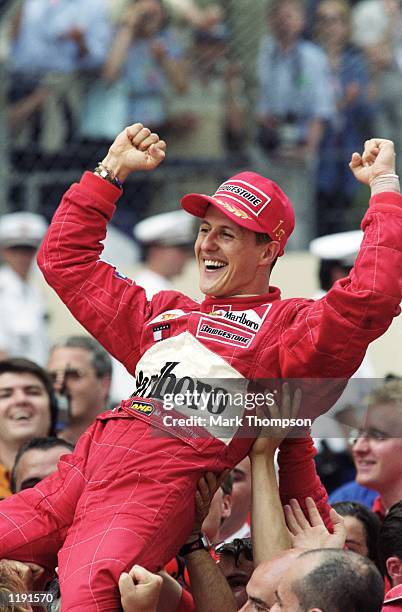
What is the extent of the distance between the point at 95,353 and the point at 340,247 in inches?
71.2

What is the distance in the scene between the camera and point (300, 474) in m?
3.79

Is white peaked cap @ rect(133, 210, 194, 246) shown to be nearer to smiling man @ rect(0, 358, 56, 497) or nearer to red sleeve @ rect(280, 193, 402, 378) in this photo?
smiling man @ rect(0, 358, 56, 497)

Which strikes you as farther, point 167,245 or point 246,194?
point 167,245

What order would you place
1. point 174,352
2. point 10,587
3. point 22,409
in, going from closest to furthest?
point 10,587
point 174,352
point 22,409

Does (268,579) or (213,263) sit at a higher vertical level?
(213,263)

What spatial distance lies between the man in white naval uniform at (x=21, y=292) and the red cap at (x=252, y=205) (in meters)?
4.20

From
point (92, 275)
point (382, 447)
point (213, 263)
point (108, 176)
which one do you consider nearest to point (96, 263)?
point (92, 275)

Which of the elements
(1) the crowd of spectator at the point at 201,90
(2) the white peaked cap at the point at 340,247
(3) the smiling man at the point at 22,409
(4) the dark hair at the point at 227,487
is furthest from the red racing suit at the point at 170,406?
(1) the crowd of spectator at the point at 201,90

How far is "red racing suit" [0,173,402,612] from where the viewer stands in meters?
3.35

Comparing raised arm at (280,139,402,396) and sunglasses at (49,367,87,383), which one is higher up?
sunglasses at (49,367,87,383)

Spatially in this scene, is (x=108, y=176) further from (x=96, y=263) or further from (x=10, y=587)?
(x=10, y=587)

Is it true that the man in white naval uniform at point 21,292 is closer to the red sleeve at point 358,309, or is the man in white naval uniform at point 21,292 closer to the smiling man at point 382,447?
the smiling man at point 382,447

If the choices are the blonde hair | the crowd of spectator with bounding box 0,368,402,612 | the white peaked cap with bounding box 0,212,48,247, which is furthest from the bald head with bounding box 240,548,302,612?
the white peaked cap with bounding box 0,212,48,247

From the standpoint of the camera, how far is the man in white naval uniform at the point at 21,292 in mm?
7879
